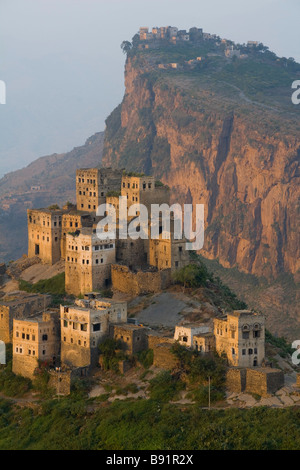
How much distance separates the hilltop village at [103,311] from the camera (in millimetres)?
79625

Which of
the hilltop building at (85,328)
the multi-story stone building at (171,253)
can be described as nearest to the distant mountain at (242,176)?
the multi-story stone building at (171,253)

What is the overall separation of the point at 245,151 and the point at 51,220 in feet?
258

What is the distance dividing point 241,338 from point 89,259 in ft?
67.4

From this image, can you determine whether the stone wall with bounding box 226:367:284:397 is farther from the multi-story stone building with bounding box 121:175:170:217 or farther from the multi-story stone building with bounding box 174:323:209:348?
the multi-story stone building with bounding box 121:175:170:217

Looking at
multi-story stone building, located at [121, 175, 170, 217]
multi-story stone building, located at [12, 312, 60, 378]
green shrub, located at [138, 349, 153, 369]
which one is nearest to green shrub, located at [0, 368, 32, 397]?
multi-story stone building, located at [12, 312, 60, 378]

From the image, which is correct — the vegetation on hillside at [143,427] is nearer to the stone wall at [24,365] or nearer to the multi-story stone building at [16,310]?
the stone wall at [24,365]

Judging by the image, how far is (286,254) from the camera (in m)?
170

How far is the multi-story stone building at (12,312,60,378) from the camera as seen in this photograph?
281 feet

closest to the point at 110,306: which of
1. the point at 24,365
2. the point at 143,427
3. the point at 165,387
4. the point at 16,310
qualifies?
the point at 24,365

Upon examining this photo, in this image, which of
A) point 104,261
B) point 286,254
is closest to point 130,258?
point 104,261

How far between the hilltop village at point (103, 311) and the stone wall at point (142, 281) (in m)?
0.08

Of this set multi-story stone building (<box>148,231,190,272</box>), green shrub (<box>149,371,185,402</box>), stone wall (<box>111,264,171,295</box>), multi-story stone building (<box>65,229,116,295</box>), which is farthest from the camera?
multi-story stone building (<box>148,231,190,272</box>)

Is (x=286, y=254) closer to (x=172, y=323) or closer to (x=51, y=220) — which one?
(x=51, y=220)

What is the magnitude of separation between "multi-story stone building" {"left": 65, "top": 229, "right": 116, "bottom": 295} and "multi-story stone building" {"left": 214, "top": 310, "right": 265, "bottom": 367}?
59.2 feet
